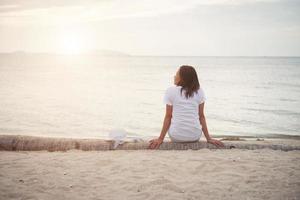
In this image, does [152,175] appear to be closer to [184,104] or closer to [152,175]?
[152,175]

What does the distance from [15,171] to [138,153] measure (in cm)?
235

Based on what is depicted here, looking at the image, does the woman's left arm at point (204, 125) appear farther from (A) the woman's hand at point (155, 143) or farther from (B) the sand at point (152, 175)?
(A) the woman's hand at point (155, 143)

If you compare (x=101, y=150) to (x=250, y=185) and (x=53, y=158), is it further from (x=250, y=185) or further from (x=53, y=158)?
(x=250, y=185)

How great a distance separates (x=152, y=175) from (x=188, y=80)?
220 cm

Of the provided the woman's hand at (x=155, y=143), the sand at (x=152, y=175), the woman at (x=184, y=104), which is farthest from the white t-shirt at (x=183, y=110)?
the sand at (x=152, y=175)

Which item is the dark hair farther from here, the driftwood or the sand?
the driftwood

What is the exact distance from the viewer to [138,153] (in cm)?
677

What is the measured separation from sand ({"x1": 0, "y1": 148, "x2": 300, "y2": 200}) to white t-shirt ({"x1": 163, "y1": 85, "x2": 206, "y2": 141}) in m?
0.46

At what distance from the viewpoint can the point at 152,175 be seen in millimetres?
5305

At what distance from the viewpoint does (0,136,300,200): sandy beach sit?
4566 millimetres

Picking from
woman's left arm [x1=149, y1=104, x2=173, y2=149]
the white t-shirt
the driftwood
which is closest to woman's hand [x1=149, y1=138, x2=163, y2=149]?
woman's left arm [x1=149, y1=104, x2=173, y2=149]

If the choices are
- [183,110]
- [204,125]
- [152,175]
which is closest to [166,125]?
[183,110]

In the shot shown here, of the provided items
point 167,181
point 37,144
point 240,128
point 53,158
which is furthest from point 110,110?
point 167,181

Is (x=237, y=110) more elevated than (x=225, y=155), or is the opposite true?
(x=237, y=110)
